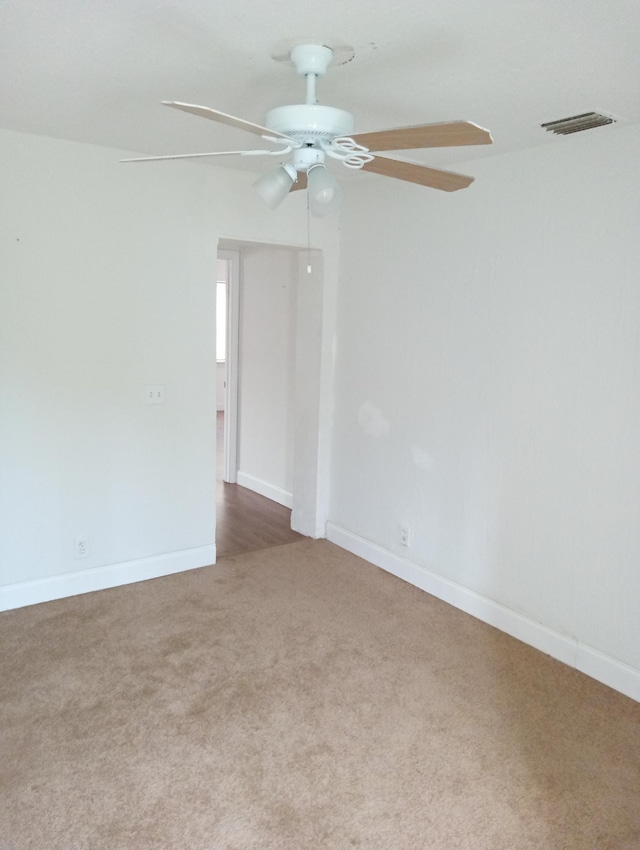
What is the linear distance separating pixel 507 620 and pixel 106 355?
101 inches

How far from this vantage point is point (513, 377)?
306 centimetres

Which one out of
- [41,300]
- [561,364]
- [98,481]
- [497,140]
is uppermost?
[497,140]

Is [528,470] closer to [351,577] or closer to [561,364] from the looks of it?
[561,364]

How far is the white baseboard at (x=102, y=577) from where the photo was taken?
3295mm

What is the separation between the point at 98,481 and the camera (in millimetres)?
3457

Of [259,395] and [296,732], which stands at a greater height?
[259,395]

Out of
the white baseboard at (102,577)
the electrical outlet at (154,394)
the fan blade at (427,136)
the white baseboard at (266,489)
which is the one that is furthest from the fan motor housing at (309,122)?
the white baseboard at (266,489)

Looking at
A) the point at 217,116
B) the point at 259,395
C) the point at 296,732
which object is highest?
the point at 217,116

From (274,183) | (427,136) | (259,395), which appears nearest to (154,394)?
(259,395)

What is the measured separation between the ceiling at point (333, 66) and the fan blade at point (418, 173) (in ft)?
1.11

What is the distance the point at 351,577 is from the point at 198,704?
1.47 meters

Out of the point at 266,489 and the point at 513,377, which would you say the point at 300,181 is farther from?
the point at 266,489

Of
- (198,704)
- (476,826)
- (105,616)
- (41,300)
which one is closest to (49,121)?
(41,300)

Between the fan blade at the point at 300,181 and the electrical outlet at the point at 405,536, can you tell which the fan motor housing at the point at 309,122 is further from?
the electrical outlet at the point at 405,536
